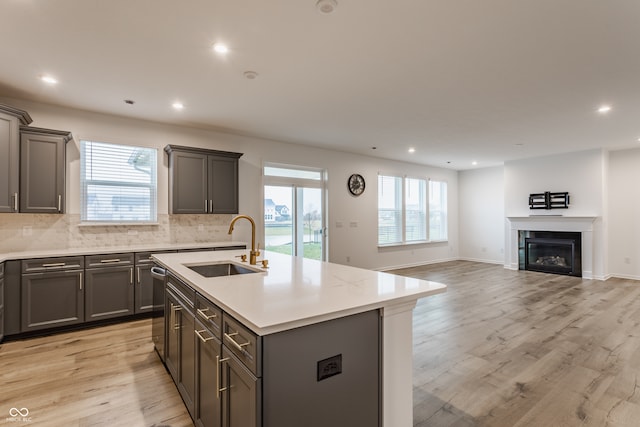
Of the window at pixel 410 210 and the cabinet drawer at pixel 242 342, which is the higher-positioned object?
the window at pixel 410 210

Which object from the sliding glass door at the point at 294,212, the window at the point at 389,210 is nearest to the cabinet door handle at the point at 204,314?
the sliding glass door at the point at 294,212

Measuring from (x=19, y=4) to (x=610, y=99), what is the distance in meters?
5.60

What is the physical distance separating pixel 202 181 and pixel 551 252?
7522 mm

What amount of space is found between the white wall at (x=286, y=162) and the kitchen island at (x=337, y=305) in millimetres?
3254

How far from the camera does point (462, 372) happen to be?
8.67 feet

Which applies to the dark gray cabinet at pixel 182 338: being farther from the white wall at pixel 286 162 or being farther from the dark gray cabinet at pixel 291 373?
the white wall at pixel 286 162

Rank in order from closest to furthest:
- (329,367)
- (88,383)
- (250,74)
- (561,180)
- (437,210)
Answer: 1. (329,367)
2. (88,383)
3. (250,74)
4. (561,180)
5. (437,210)

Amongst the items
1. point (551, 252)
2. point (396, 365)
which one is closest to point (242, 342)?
point (396, 365)

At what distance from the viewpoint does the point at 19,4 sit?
2.07 meters

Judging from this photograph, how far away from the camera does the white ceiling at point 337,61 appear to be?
2.16 m

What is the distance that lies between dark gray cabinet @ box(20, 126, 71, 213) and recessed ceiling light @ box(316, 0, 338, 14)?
3.46m

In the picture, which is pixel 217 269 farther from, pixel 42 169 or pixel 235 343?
pixel 42 169

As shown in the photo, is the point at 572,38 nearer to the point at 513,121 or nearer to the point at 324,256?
the point at 513,121

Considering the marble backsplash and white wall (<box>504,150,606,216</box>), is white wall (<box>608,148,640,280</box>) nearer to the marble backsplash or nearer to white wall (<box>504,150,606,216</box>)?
white wall (<box>504,150,606,216</box>)
